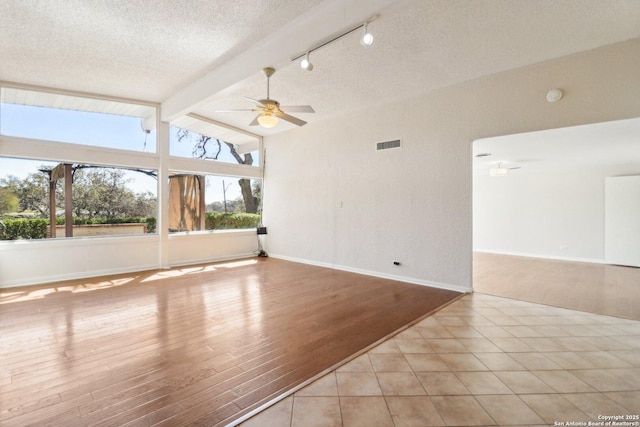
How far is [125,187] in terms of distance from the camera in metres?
5.91

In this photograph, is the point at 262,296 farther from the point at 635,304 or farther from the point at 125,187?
the point at 635,304

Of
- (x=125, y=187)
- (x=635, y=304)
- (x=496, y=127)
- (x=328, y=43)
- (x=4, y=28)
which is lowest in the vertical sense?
(x=635, y=304)

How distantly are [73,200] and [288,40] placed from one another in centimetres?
498

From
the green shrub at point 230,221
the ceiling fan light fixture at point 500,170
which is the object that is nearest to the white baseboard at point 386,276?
the green shrub at point 230,221

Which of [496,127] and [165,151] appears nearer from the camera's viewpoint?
[496,127]

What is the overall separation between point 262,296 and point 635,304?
5.16m

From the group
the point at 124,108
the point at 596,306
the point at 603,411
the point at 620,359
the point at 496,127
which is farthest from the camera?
the point at 124,108

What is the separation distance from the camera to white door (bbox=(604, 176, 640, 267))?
6.47m

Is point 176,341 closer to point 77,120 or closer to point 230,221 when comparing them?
point 77,120

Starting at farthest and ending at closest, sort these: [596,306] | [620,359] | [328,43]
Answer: [596,306], [328,43], [620,359]

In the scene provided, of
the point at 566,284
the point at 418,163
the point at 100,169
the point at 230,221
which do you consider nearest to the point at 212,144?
the point at 230,221

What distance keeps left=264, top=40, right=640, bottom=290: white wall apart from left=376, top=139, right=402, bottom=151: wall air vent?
95 millimetres

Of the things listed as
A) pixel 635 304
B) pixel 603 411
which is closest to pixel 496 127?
pixel 635 304

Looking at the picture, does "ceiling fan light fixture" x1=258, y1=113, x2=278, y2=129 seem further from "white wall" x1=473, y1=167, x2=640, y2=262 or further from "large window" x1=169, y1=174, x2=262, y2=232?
"white wall" x1=473, y1=167, x2=640, y2=262
